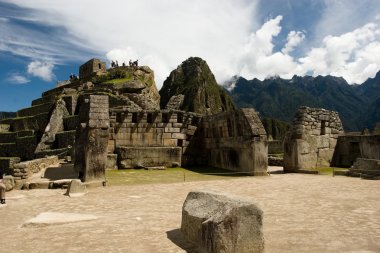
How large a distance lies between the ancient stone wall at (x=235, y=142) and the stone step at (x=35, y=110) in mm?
28545

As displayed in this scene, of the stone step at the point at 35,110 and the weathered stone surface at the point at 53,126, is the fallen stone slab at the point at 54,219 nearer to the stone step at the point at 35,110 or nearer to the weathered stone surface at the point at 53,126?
the weathered stone surface at the point at 53,126

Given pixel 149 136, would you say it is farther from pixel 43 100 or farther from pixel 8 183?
pixel 43 100

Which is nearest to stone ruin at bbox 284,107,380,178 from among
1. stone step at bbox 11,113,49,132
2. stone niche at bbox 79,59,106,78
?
stone step at bbox 11,113,49,132

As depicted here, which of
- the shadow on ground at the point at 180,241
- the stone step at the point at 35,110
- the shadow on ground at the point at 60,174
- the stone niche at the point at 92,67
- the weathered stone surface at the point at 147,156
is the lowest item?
the shadow on ground at the point at 180,241

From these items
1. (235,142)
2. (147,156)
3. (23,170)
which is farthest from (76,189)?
(235,142)

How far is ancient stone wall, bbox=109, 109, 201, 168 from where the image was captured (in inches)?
580

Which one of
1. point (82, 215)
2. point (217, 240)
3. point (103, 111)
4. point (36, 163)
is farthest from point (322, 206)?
point (36, 163)

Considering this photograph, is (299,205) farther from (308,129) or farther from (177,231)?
(308,129)

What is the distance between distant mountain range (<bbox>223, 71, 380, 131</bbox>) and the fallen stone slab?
90.5 m

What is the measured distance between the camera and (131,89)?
122ft

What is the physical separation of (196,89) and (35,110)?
4414 centimetres

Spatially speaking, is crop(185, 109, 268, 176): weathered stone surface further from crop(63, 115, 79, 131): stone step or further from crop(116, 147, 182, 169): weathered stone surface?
crop(63, 115, 79, 131): stone step

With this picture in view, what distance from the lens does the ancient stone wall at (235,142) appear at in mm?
12430

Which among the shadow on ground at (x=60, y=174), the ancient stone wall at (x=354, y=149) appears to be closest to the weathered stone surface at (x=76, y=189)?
the shadow on ground at (x=60, y=174)
